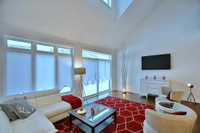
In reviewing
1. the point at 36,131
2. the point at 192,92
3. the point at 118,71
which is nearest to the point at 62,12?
the point at 36,131

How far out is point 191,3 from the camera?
3.68m

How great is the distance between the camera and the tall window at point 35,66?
8.26ft

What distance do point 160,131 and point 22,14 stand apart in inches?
155

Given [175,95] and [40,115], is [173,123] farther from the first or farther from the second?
[40,115]

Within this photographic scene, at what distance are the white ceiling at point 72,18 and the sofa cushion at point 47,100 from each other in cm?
211

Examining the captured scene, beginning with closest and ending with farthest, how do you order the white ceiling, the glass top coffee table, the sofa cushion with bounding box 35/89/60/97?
the glass top coffee table
the white ceiling
the sofa cushion with bounding box 35/89/60/97

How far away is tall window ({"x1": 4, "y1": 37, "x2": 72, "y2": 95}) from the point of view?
252 cm

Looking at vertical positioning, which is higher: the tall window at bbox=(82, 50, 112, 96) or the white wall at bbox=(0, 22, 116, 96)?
the white wall at bbox=(0, 22, 116, 96)

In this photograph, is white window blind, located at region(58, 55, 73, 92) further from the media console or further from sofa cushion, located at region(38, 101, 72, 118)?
the media console

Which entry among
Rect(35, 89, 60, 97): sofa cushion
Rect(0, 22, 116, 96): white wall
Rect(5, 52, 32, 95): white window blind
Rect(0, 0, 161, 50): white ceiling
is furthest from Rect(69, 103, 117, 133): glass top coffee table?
Rect(0, 0, 161, 50): white ceiling

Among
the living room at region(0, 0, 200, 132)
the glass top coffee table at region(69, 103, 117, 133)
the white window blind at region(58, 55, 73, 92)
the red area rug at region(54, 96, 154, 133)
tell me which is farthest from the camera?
the white window blind at region(58, 55, 73, 92)

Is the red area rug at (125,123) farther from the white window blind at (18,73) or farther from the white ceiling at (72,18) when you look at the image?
the white ceiling at (72,18)

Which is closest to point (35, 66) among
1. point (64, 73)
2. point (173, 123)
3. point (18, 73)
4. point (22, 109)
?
point (18, 73)

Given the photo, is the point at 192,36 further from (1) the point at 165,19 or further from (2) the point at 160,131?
(2) the point at 160,131
